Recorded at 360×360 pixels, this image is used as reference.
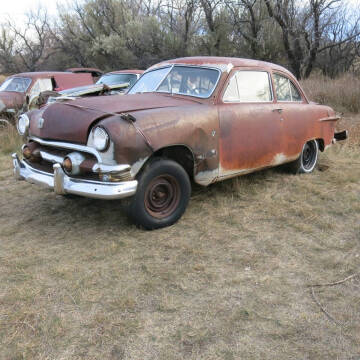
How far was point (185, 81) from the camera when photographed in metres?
4.51

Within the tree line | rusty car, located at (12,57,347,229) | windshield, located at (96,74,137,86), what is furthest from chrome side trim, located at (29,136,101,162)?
the tree line

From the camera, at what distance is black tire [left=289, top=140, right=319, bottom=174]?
18.6 feet

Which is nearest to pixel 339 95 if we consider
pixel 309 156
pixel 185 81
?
pixel 309 156

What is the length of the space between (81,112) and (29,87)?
22.7 ft

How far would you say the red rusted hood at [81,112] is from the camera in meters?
3.56

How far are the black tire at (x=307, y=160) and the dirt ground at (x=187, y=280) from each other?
95 cm

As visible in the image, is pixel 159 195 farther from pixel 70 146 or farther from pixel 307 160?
pixel 307 160

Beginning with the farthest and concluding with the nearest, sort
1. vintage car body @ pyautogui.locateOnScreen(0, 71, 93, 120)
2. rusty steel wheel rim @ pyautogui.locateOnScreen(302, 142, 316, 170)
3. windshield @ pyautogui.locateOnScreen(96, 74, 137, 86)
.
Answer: windshield @ pyautogui.locateOnScreen(96, 74, 137, 86) < vintage car body @ pyautogui.locateOnScreen(0, 71, 93, 120) < rusty steel wheel rim @ pyautogui.locateOnScreen(302, 142, 316, 170)

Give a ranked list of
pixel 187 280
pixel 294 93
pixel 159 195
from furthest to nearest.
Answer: pixel 294 93, pixel 159 195, pixel 187 280

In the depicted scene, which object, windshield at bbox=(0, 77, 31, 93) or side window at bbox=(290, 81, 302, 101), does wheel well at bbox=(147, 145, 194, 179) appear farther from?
windshield at bbox=(0, 77, 31, 93)

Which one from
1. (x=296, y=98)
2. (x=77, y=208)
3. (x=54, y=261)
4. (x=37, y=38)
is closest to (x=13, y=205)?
(x=77, y=208)

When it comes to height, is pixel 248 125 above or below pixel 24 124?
below

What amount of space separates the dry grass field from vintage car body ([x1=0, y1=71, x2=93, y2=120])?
5.08 meters

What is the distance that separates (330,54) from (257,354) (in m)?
21.9
